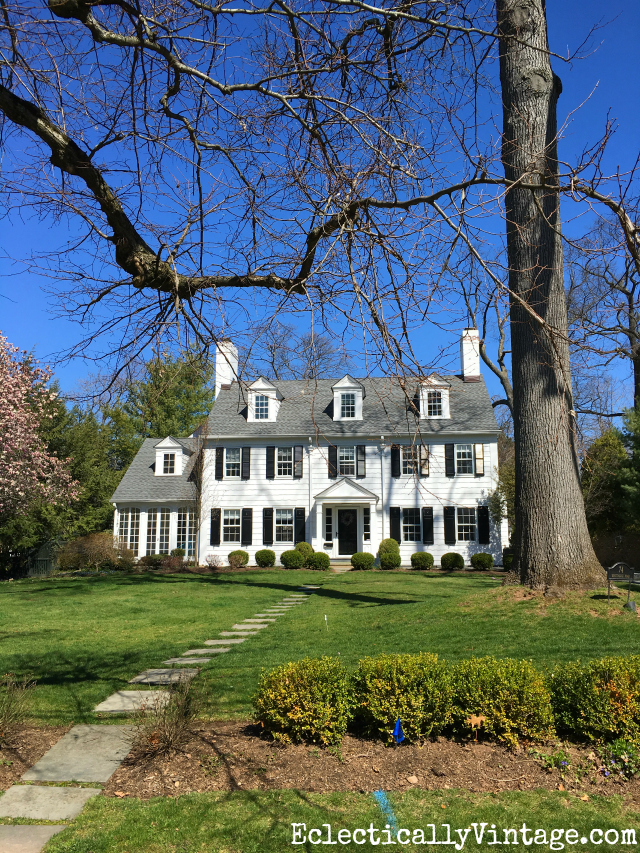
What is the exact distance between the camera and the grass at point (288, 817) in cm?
306

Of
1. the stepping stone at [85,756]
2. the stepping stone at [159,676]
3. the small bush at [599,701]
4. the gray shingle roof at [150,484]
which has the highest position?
the gray shingle roof at [150,484]

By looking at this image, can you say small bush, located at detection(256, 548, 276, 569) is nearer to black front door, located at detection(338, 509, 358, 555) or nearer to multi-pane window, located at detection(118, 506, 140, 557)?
black front door, located at detection(338, 509, 358, 555)

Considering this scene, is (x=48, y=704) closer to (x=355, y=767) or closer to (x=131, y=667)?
(x=131, y=667)

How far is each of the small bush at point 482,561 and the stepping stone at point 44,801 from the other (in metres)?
20.5

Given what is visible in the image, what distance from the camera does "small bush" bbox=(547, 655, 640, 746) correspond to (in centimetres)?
417

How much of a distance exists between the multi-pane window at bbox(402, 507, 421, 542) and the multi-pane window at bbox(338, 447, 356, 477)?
2.63m

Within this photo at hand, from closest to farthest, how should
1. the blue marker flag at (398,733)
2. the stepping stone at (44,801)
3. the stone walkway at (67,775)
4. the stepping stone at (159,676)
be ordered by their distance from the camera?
the stone walkway at (67,775) → the stepping stone at (44,801) → the blue marker flag at (398,733) → the stepping stone at (159,676)

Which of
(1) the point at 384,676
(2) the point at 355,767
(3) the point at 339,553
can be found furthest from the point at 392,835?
(3) the point at 339,553

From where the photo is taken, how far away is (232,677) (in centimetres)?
634

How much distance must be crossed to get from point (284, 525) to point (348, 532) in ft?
8.46

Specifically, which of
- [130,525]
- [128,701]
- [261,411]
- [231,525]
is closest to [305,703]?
[128,701]

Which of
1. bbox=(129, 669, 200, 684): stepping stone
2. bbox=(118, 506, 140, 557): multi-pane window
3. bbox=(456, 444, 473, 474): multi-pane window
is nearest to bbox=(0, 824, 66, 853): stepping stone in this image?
bbox=(129, 669, 200, 684): stepping stone

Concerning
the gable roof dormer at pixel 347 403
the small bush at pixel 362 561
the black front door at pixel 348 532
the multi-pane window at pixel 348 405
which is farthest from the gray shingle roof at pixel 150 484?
the small bush at pixel 362 561

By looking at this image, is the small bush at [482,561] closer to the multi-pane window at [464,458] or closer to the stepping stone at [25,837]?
the multi-pane window at [464,458]
